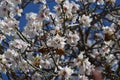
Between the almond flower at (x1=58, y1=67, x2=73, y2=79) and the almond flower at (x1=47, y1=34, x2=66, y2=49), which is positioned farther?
the almond flower at (x1=47, y1=34, x2=66, y2=49)

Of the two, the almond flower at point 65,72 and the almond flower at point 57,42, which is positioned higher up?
the almond flower at point 57,42

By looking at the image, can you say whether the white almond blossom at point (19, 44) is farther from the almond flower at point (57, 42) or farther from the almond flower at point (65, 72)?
the almond flower at point (65, 72)

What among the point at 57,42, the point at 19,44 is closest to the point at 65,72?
the point at 57,42

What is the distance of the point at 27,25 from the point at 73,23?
69cm

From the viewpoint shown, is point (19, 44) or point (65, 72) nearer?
point (65, 72)

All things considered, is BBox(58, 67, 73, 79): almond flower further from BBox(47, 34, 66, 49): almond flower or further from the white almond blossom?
the white almond blossom

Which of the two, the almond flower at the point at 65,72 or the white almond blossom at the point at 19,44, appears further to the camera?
the white almond blossom at the point at 19,44

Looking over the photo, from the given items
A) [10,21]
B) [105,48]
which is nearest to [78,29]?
[105,48]

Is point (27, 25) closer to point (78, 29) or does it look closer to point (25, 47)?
point (25, 47)

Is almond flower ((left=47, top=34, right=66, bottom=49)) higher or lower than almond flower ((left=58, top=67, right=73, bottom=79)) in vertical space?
higher

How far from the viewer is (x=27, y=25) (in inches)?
169

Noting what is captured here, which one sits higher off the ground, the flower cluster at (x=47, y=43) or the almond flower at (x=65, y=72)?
the flower cluster at (x=47, y=43)

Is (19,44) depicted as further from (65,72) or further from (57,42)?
(65,72)

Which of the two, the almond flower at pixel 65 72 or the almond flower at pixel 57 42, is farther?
the almond flower at pixel 57 42
